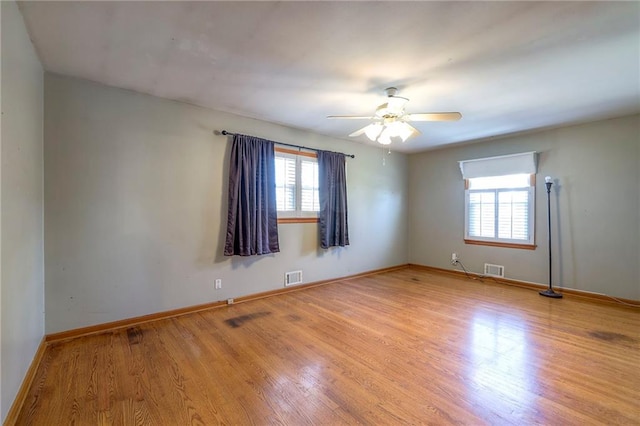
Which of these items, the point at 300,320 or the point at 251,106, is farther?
the point at 251,106

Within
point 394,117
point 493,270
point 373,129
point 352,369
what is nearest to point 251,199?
point 373,129

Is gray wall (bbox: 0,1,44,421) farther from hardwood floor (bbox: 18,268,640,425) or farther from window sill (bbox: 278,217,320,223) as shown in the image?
window sill (bbox: 278,217,320,223)

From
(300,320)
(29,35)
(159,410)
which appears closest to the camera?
(159,410)

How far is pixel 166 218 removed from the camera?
129 inches

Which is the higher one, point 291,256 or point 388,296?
point 291,256

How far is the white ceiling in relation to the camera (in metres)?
1.84

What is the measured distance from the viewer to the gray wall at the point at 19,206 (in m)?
1.66

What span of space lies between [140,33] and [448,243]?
5.64 meters

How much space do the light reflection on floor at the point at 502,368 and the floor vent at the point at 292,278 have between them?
7.99 ft

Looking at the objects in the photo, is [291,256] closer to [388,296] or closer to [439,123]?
[388,296]

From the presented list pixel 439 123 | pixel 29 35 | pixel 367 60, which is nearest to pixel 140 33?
pixel 29 35

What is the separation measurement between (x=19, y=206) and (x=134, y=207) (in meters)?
1.13

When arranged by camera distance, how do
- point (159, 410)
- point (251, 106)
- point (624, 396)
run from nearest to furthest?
point (159, 410), point (624, 396), point (251, 106)

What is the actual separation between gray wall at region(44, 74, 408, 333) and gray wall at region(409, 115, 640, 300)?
3.87 m
